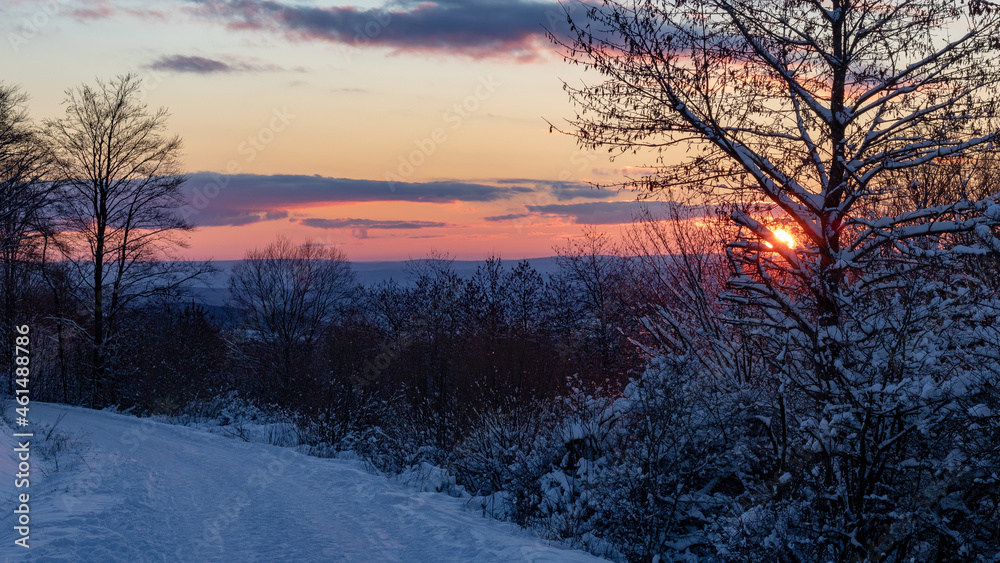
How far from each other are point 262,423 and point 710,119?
20.1m

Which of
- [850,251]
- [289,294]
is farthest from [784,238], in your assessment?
[289,294]

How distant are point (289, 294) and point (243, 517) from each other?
5009 cm

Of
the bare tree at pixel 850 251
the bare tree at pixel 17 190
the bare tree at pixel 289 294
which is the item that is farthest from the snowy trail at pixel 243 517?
the bare tree at pixel 289 294

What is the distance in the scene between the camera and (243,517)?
27.8 feet

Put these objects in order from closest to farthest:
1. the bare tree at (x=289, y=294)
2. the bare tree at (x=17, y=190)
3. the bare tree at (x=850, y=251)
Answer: the bare tree at (x=850, y=251), the bare tree at (x=17, y=190), the bare tree at (x=289, y=294)

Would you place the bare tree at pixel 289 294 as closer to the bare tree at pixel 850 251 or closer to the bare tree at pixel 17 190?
the bare tree at pixel 17 190

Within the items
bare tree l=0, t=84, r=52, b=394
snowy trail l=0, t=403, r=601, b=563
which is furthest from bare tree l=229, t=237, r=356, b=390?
snowy trail l=0, t=403, r=601, b=563

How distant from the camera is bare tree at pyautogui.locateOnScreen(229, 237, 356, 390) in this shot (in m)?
54.9

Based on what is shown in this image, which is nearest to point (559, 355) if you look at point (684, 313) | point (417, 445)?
point (417, 445)

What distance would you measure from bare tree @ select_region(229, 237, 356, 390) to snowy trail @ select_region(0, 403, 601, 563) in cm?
4109

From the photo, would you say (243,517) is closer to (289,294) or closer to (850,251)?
(850,251)

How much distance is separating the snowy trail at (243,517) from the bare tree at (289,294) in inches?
1618

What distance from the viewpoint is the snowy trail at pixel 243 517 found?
679 centimetres

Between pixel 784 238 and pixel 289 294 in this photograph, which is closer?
pixel 784 238
